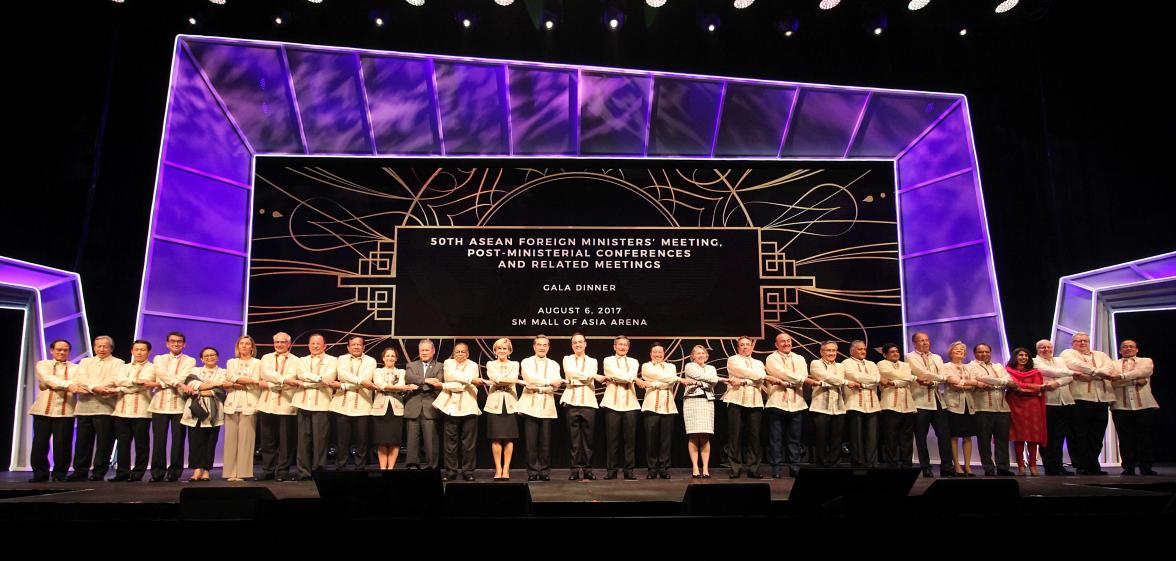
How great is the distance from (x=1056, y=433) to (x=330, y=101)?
8.84 m

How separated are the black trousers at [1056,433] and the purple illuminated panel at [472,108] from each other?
271 inches

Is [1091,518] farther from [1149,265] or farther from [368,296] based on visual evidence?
[368,296]

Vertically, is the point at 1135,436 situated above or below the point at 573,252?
below

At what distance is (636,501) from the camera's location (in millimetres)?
3549

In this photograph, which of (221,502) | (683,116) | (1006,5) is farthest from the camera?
(683,116)

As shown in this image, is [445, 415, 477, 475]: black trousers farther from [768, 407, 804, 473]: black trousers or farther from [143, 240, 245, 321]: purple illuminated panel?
[143, 240, 245, 321]: purple illuminated panel

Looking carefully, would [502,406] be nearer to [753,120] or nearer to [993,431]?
[753,120]

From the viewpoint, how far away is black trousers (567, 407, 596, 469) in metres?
7.72

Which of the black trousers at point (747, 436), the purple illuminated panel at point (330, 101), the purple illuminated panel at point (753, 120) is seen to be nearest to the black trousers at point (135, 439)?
the purple illuminated panel at point (330, 101)

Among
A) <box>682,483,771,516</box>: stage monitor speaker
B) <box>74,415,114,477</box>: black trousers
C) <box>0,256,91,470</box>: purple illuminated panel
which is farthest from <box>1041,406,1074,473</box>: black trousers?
<box>0,256,91,470</box>: purple illuminated panel

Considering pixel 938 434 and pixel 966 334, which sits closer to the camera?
pixel 938 434

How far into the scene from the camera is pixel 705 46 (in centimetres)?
819

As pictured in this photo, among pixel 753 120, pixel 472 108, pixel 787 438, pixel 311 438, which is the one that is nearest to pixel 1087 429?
pixel 787 438

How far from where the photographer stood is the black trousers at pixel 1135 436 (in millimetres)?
7816
